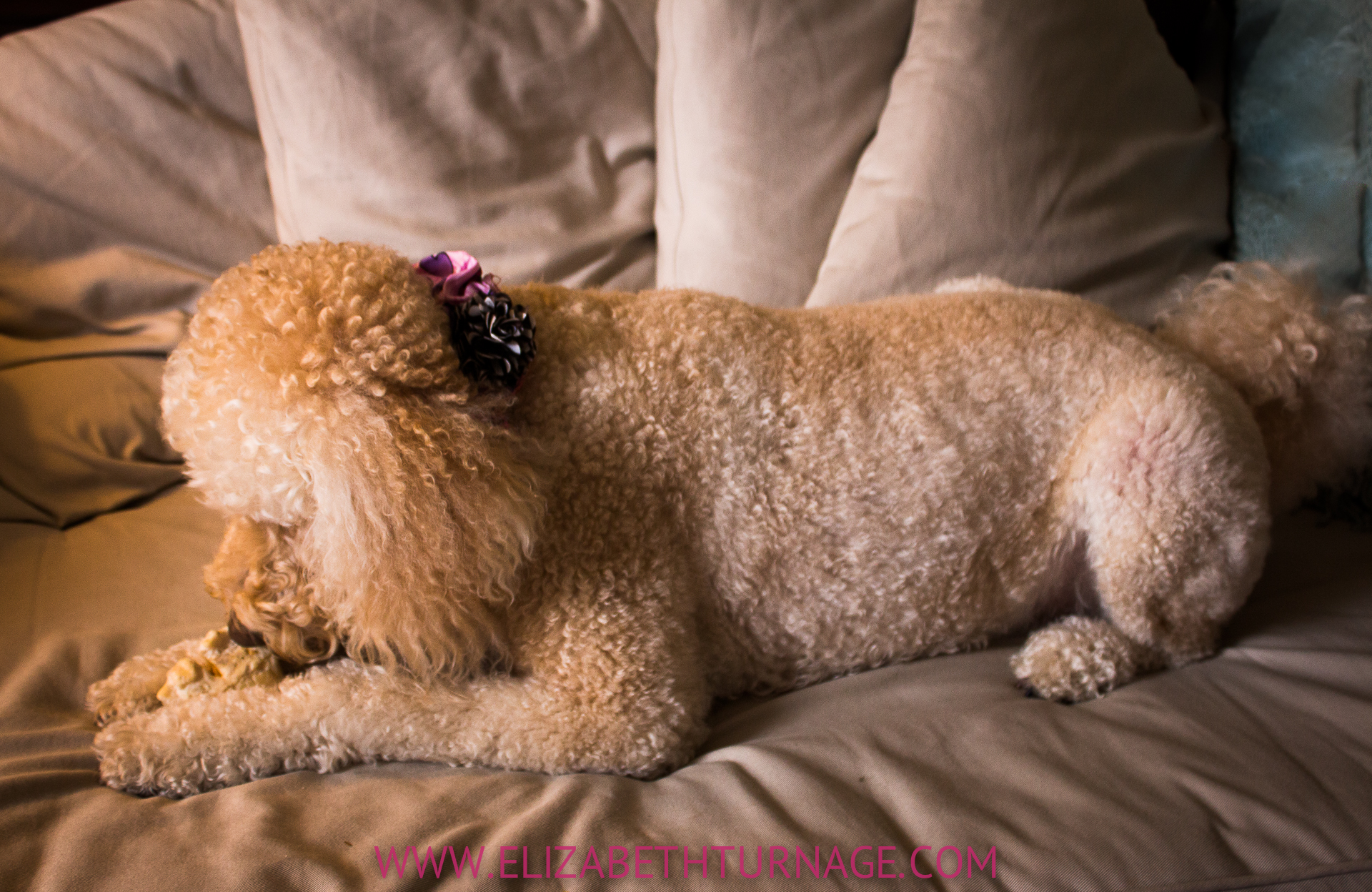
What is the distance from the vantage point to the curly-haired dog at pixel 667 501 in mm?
793

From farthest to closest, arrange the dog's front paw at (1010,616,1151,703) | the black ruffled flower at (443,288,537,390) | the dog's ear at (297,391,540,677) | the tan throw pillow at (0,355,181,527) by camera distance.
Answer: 1. the tan throw pillow at (0,355,181,527)
2. the dog's front paw at (1010,616,1151,703)
3. the black ruffled flower at (443,288,537,390)
4. the dog's ear at (297,391,540,677)

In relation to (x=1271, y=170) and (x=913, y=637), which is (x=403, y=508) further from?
(x=1271, y=170)

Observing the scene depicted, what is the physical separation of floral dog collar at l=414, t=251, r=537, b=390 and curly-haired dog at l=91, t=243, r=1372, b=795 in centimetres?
2

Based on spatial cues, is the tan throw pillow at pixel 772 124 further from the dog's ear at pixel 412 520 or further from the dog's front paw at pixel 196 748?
the dog's front paw at pixel 196 748

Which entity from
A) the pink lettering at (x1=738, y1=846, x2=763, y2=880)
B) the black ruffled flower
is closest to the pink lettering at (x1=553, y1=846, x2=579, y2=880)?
the pink lettering at (x1=738, y1=846, x2=763, y2=880)

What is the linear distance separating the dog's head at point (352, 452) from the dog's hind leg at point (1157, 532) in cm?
72

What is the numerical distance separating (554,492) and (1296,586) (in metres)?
1.16

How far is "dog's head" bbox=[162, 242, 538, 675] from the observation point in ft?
2.51

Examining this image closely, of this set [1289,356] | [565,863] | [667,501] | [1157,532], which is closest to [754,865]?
[565,863]

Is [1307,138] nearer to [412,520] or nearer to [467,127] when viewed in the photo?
[467,127]

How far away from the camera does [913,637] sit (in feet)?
3.73

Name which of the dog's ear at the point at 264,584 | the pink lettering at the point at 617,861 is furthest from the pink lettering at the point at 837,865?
the dog's ear at the point at 264,584

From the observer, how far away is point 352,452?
75 cm

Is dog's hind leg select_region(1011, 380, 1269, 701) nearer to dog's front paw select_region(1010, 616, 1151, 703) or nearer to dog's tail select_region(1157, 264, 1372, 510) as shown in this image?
dog's front paw select_region(1010, 616, 1151, 703)
